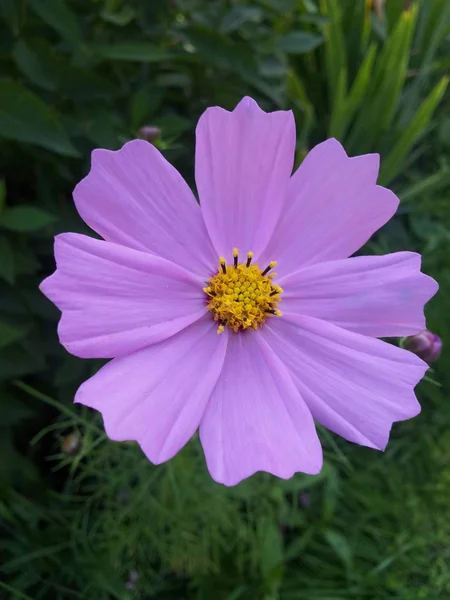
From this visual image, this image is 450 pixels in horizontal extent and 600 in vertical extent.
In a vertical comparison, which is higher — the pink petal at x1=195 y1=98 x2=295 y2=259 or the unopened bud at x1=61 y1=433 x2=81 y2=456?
the pink petal at x1=195 y1=98 x2=295 y2=259

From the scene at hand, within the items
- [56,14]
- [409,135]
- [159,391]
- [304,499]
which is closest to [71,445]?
[159,391]

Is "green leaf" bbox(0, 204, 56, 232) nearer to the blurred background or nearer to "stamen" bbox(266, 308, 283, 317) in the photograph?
the blurred background

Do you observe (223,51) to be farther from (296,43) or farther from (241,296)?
(241,296)

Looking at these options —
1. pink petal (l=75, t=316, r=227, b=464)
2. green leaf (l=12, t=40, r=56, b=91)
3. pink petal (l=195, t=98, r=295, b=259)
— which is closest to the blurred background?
green leaf (l=12, t=40, r=56, b=91)

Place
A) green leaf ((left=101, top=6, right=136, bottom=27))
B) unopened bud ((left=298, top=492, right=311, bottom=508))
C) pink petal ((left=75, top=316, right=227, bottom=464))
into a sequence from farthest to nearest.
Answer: unopened bud ((left=298, top=492, right=311, bottom=508)) < green leaf ((left=101, top=6, right=136, bottom=27)) < pink petal ((left=75, top=316, right=227, bottom=464))

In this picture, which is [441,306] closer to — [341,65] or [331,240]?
[341,65]
